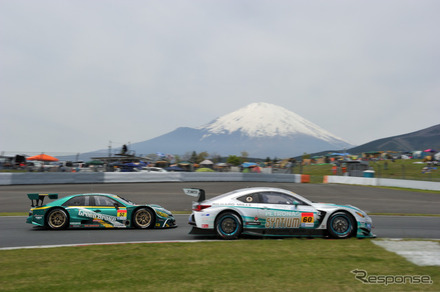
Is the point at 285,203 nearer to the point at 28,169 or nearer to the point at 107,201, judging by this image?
the point at 107,201

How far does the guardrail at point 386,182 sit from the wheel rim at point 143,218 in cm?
2387

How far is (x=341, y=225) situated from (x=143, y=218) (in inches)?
199

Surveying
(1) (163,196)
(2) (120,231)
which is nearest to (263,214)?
(2) (120,231)

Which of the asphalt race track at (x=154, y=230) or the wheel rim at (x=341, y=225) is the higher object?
the wheel rim at (x=341, y=225)

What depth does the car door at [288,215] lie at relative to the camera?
346 inches

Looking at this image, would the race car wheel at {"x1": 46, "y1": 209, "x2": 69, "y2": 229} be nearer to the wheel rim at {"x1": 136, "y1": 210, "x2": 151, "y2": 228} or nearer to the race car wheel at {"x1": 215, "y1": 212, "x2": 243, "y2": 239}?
the wheel rim at {"x1": 136, "y1": 210, "x2": 151, "y2": 228}

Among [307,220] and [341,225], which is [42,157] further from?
[341,225]

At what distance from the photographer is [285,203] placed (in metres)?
8.97

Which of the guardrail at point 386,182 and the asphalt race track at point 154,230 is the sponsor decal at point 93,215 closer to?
the asphalt race track at point 154,230

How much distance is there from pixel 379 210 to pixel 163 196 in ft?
33.8

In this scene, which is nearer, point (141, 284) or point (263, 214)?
point (141, 284)

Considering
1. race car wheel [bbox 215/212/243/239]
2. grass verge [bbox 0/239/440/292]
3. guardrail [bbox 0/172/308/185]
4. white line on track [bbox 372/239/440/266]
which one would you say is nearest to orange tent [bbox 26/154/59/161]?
guardrail [bbox 0/172/308/185]

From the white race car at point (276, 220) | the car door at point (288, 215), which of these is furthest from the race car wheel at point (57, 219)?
the car door at point (288, 215)

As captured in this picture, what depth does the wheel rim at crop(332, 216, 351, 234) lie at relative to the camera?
29.0 feet
